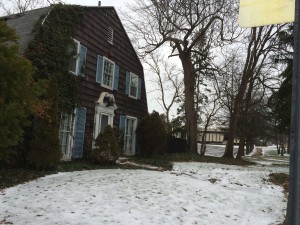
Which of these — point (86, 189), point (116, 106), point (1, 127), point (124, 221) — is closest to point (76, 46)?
point (116, 106)

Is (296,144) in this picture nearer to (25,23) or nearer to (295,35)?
(295,35)

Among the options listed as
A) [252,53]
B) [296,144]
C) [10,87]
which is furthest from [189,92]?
[296,144]

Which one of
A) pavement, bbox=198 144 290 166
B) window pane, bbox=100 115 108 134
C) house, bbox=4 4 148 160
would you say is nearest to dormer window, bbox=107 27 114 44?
house, bbox=4 4 148 160

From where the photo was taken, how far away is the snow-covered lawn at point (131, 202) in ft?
22.5

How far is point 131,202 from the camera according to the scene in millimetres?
7914

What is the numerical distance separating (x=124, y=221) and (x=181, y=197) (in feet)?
8.07

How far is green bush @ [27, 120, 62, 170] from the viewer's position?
11.4 meters

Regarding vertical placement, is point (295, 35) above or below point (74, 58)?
below

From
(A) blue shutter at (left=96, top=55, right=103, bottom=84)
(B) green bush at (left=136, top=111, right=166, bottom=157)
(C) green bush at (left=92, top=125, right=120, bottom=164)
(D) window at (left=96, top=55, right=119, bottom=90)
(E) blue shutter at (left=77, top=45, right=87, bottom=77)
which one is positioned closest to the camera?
(C) green bush at (left=92, top=125, right=120, bottom=164)

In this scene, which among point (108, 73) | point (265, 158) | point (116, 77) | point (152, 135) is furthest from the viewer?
point (265, 158)

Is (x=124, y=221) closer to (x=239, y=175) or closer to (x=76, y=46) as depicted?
(x=239, y=175)

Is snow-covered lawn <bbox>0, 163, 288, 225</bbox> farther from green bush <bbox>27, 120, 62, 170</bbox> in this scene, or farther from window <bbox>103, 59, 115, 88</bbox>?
window <bbox>103, 59, 115, 88</bbox>

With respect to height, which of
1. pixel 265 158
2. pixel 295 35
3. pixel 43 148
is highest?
pixel 295 35

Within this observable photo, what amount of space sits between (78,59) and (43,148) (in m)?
5.33
